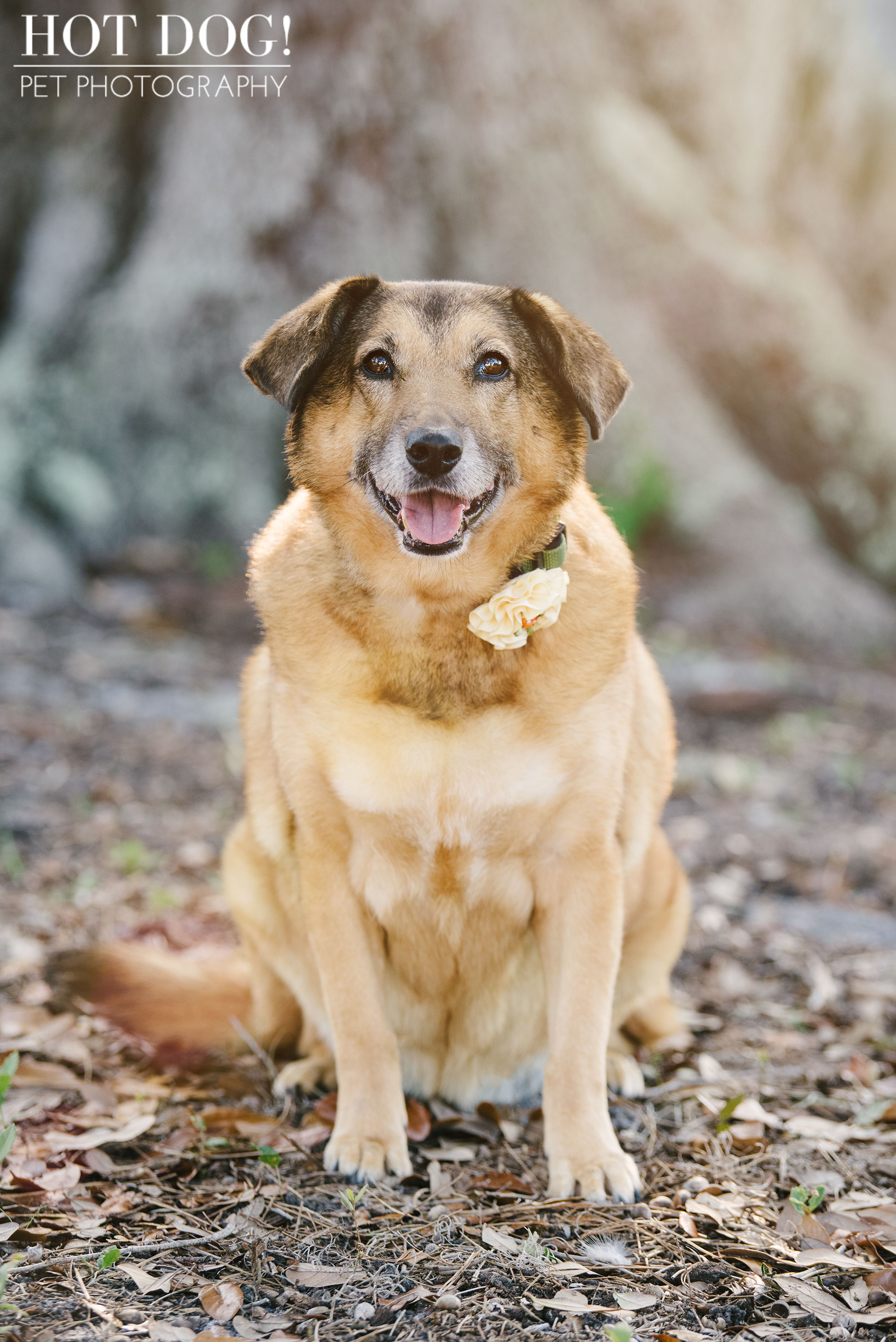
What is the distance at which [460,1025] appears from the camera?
9.47 ft

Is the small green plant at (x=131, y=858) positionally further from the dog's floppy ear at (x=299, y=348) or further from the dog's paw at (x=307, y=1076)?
the dog's floppy ear at (x=299, y=348)

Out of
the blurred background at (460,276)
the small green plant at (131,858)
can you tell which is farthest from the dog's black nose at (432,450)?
the blurred background at (460,276)

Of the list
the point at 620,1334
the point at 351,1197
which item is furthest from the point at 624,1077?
the point at 620,1334

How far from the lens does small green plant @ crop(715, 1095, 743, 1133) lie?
2.79 meters

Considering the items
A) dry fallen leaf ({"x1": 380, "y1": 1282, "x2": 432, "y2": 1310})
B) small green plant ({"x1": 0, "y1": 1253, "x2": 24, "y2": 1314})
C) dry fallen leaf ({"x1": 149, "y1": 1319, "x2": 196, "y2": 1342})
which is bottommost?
dry fallen leaf ({"x1": 380, "y1": 1282, "x2": 432, "y2": 1310})

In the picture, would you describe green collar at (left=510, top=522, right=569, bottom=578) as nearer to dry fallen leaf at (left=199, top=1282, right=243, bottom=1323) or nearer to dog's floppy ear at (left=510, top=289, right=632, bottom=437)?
dog's floppy ear at (left=510, top=289, right=632, bottom=437)

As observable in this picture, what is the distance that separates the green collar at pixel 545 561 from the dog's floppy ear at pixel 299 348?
27.9 inches

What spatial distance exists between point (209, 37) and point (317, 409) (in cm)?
727

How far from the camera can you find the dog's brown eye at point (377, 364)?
2797 mm

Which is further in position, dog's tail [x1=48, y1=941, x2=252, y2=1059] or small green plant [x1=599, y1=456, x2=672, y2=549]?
small green plant [x1=599, y1=456, x2=672, y2=549]

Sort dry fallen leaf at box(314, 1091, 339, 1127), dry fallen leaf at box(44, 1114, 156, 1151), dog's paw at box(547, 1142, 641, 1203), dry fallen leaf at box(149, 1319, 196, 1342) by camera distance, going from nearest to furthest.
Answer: dry fallen leaf at box(149, 1319, 196, 1342), dog's paw at box(547, 1142, 641, 1203), dry fallen leaf at box(44, 1114, 156, 1151), dry fallen leaf at box(314, 1091, 339, 1127)

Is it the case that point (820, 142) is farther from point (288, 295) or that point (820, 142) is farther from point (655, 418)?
point (288, 295)

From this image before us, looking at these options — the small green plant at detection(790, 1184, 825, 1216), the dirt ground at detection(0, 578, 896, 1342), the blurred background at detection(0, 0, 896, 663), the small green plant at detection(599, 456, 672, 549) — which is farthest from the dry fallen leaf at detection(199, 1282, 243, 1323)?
the small green plant at detection(599, 456, 672, 549)

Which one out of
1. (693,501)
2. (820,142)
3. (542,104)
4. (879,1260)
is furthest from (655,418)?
(879,1260)
